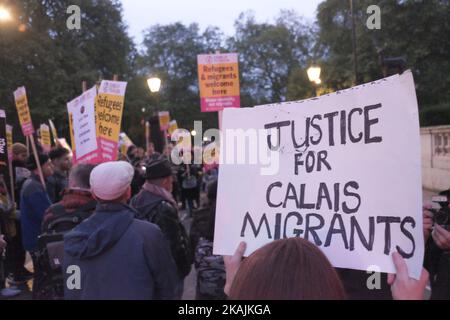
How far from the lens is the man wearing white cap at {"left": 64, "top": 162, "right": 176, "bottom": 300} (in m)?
2.67

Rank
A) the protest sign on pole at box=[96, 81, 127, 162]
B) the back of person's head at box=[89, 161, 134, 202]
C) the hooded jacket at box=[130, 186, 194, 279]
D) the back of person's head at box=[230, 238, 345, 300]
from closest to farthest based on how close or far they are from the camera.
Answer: the back of person's head at box=[230, 238, 345, 300], the back of person's head at box=[89, 161, 134, 202], the hooded jacket at box=[130, 186, 194, 279], the protest sign on pole at box=[96, 81, 127, 162]

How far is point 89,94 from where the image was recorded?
562 cm

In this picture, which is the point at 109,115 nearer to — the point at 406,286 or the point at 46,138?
the point at 406,286

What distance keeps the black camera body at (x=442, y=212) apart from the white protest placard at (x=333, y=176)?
2.29 ft

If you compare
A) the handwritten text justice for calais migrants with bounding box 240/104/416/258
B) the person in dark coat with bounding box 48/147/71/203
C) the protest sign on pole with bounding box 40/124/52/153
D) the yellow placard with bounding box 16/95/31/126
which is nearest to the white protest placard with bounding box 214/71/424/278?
the handwritten text justice for calais migrants with bounding box 240/104/416/258

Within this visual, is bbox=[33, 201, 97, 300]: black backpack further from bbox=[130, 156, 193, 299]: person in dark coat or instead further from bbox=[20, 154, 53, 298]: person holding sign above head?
bbox=[20, 154, 53, 298]: person holding sign above head

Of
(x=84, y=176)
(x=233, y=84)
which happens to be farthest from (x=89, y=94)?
(x=233, y=84)

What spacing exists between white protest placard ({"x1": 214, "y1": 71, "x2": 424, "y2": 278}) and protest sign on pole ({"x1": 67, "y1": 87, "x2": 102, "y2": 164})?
3.40 meters

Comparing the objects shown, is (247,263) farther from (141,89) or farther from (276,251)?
(141,89)

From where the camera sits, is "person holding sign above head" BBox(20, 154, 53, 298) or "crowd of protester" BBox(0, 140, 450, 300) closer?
"crowd of protester" BBox(0, 140, 450, 300)

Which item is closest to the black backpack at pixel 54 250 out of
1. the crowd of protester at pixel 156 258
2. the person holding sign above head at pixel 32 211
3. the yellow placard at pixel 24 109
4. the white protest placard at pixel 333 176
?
the crowd of protester at pixel 156 258

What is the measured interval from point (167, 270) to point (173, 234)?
33.9 inches

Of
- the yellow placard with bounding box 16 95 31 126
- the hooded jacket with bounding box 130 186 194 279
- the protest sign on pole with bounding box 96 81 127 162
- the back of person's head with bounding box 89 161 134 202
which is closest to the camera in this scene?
the back of person's head with bounding box 89 161 134 202
